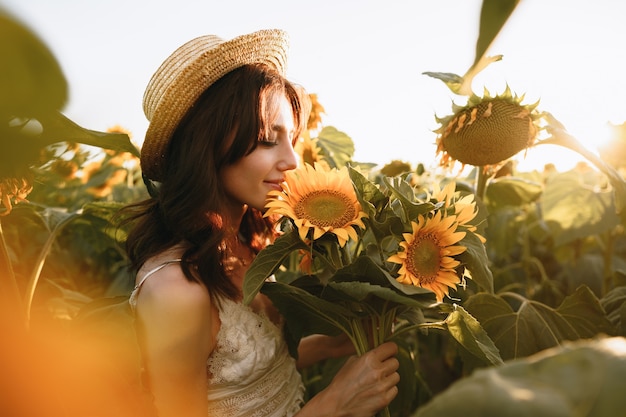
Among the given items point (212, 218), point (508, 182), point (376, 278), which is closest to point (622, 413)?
point (376, 278)

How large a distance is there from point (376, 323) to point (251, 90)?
0.64 metres

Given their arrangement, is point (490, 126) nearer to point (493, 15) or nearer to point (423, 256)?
point (423, 256)

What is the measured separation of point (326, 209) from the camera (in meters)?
1.00

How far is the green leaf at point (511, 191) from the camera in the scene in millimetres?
1680

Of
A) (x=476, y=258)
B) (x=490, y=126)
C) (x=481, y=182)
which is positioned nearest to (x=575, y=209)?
(x=481, y=182)

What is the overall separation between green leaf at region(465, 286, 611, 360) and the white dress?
19.4 inches

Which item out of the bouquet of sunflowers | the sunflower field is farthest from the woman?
the bouquet of sunflowers

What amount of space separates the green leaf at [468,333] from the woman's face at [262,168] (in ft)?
1.69

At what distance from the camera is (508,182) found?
168 cm

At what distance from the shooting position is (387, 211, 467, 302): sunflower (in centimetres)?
95

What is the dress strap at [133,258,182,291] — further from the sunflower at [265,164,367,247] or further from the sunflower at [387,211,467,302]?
the sunflower at [387,211,467,302]

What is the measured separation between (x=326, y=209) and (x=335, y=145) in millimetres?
906

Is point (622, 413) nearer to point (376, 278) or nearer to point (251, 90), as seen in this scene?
point (376, 278)

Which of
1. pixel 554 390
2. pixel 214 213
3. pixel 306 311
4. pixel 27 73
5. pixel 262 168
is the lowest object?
pixel 306 311
